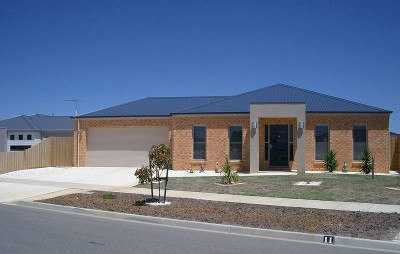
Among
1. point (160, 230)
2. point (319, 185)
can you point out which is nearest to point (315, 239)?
point (160, 230)

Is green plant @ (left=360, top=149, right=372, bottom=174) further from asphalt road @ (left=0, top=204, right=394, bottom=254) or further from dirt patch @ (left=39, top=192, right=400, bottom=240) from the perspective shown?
asphalt road @ (left=0, top=204, right=394, bottom=254)

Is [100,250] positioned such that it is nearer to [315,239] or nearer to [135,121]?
[315,239]

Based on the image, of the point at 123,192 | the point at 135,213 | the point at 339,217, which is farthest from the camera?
the point at 123,192

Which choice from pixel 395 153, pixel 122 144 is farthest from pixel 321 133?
pixel 122 144

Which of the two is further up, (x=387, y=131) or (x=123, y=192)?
(x=387, y=131)

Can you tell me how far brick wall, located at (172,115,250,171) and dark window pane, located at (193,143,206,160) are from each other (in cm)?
23

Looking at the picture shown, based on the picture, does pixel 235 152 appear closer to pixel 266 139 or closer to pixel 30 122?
pixel 266 139

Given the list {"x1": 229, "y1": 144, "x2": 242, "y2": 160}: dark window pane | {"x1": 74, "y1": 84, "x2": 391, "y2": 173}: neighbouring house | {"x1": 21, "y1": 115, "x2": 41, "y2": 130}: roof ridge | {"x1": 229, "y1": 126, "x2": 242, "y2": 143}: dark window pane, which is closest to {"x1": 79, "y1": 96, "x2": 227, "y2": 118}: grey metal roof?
{"x1": 74, "y1": 84, "x2": 391, "y2": 173}: neighbouring house

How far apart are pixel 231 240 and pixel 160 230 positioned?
1.92 meters

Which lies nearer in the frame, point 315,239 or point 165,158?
point 315,239

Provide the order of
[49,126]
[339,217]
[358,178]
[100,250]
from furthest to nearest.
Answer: [49,126]
[358,178]
[339,217]
[100,250]

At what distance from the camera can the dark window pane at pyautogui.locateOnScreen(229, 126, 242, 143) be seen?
25078mm

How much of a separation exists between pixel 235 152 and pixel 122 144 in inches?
281

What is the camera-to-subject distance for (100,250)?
8297 millimetres
